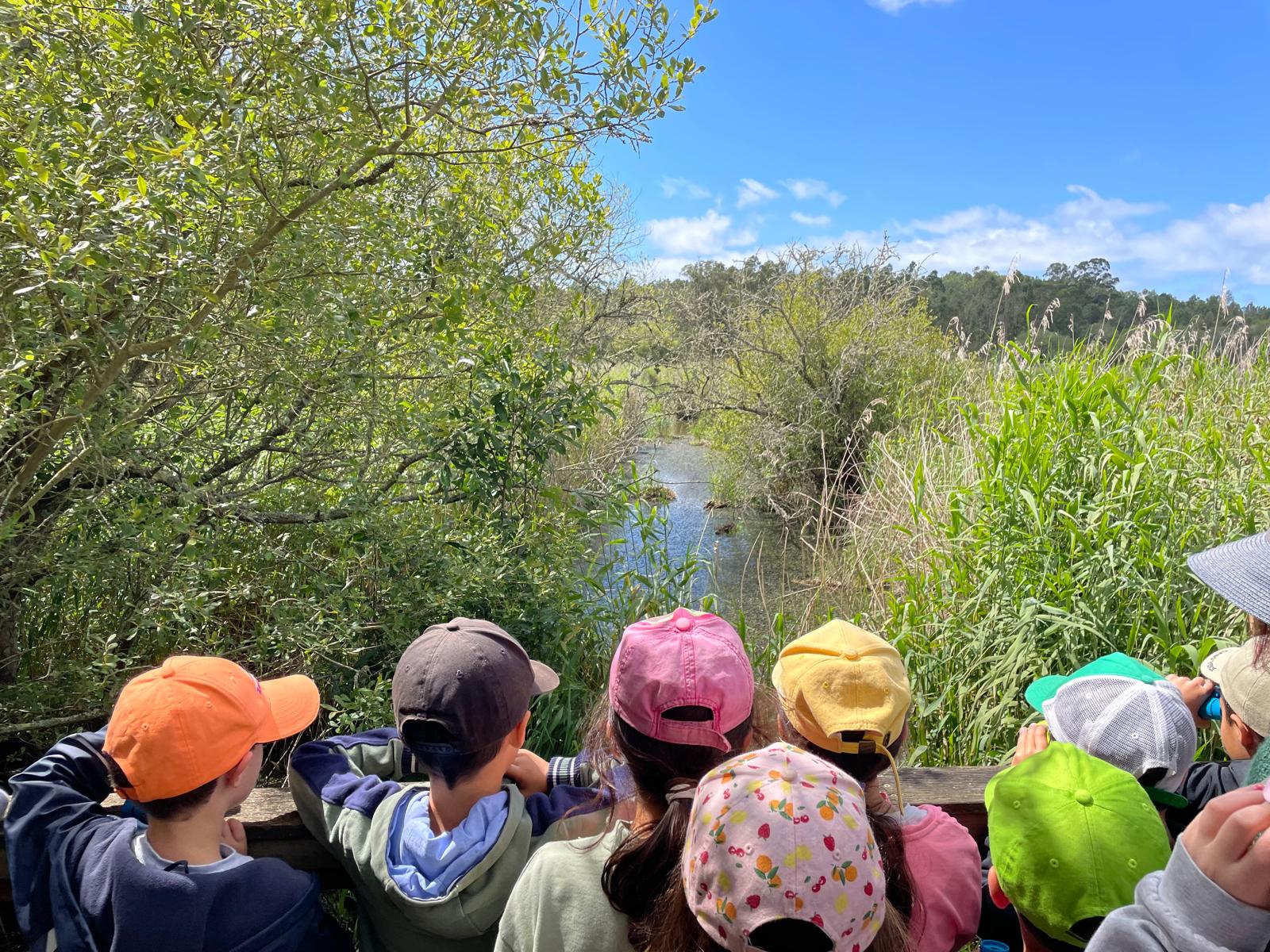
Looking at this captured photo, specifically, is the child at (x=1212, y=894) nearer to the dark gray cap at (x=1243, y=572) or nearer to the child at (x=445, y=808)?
the dark gray cap at (x=1243, y=572)

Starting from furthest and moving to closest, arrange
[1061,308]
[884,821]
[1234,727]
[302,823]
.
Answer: [1061,308] → [1234,727] → [302,823] → [884,821]

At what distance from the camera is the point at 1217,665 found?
1.76 m

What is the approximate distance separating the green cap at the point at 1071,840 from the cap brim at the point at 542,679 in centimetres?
77

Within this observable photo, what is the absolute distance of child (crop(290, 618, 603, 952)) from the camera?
1250 mm

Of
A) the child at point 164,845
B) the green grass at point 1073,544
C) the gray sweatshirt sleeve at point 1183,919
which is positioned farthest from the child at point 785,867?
the green grass at point 1073,544

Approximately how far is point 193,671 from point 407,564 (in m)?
1.62

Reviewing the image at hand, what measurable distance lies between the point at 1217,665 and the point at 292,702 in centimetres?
194

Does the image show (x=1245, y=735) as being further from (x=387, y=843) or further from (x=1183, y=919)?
(x=387, y=843)

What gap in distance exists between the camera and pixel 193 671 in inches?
51.3

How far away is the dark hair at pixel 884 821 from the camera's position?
112 centimetres

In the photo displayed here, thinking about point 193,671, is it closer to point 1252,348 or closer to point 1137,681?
point 1137,681

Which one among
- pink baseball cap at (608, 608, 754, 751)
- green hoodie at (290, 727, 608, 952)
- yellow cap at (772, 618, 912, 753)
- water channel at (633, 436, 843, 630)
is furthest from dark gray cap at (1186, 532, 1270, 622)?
water channel at (633, 436, 843, 630)

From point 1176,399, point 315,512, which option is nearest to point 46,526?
point 315,512

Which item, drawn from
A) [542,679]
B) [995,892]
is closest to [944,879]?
[995,892]
